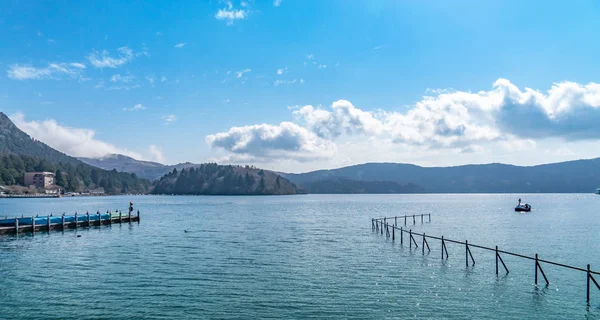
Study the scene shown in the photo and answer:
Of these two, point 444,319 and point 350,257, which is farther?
point 350,257

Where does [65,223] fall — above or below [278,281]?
above

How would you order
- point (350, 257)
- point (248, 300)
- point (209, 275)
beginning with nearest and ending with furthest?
1. point (248, 300)
2. point (209, 275)
3. point (350, 257)

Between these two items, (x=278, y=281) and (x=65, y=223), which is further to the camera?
(x=65, y=223)

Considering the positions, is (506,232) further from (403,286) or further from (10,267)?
(10,267)

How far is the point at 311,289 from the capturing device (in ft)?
110

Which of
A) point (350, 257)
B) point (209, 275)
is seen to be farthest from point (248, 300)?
point (350, 257)

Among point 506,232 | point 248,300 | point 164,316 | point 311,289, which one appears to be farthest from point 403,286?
point 506,232

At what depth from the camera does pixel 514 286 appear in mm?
35906

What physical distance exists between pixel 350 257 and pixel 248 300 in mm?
21286

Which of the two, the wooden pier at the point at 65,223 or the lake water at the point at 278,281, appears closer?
the lake water at the point at 278,281

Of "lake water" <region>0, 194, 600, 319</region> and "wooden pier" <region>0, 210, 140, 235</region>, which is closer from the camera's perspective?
"lake water" <region>0, 194, 600, 319</region>

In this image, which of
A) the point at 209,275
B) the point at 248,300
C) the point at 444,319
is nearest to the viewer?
the point at 444,319

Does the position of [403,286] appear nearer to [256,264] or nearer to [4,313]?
[256,264]

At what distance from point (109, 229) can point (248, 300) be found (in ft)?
208
